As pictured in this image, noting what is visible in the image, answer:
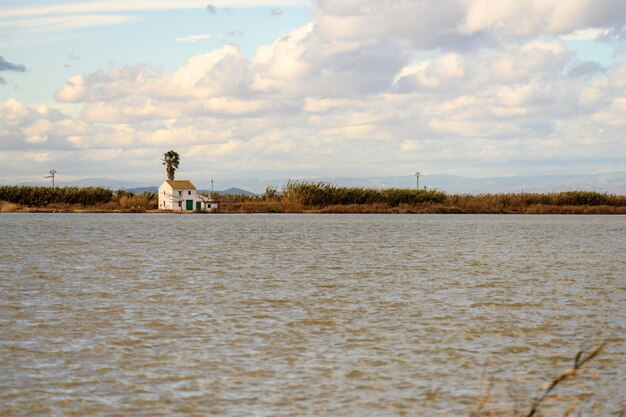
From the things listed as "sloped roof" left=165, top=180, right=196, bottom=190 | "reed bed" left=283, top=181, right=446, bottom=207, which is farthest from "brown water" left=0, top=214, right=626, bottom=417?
"sloped roof" left=165, top=180, right=196, bottom=190

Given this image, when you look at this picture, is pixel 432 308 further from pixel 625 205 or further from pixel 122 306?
Result: pixel 625 205

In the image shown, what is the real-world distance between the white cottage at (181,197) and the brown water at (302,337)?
76.8 metres

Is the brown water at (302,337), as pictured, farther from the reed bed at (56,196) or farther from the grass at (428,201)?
Result: the reed bed at (56,196)

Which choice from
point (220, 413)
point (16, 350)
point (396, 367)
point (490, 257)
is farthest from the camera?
point (490, 257)

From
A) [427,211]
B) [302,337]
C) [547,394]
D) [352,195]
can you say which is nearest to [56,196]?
[352,195]

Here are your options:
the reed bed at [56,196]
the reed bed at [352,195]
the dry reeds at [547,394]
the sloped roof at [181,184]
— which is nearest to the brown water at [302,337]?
the dry reeds at [547,394]

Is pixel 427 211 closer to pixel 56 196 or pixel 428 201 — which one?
pixel 428 201

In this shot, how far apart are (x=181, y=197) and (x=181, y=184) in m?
1.69

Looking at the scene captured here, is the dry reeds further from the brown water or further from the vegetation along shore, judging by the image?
the vegetation along shore

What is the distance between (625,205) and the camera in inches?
4316

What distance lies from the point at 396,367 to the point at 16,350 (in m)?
6.48

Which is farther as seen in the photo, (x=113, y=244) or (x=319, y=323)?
(x=113, y=244)

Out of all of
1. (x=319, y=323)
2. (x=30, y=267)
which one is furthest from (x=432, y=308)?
(x=30, y=267)

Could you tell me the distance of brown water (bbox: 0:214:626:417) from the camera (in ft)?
37.2
